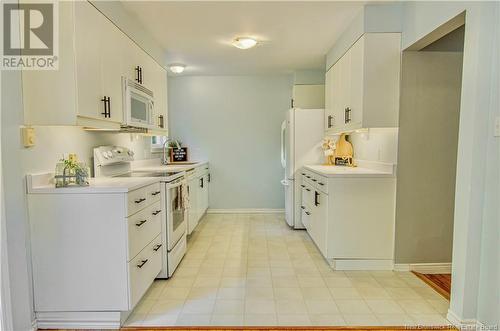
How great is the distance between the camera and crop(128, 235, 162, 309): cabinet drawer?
6.33 feet

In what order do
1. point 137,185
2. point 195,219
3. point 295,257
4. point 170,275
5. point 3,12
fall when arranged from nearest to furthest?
point 3,12 → point 137,185 → point 170,275 → point 295,257 → point 195,219

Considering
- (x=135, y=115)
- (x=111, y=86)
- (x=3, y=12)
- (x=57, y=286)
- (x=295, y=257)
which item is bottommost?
(x=295, y=257)

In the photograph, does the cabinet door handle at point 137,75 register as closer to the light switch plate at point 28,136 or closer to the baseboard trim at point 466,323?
the light switch plate at point 28,136

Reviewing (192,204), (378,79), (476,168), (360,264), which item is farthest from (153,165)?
(476,168)

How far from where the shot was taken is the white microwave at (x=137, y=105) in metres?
2.46

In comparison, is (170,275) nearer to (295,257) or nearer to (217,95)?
(295,257)

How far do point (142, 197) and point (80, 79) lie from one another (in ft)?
2.77

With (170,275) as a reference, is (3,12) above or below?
above

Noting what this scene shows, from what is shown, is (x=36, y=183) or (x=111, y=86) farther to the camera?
(x=111, y=86)

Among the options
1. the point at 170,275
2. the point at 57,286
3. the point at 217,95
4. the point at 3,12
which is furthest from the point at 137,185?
the point at 217,95

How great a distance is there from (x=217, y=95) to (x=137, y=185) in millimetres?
3392

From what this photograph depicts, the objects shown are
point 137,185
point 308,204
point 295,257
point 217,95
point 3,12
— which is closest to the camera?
point 3,12

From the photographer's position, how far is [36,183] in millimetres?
1878

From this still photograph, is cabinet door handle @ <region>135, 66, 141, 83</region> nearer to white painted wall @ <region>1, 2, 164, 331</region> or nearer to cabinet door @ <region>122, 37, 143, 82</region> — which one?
cabinet door @ <region>122, 37, 143, 82</region>
